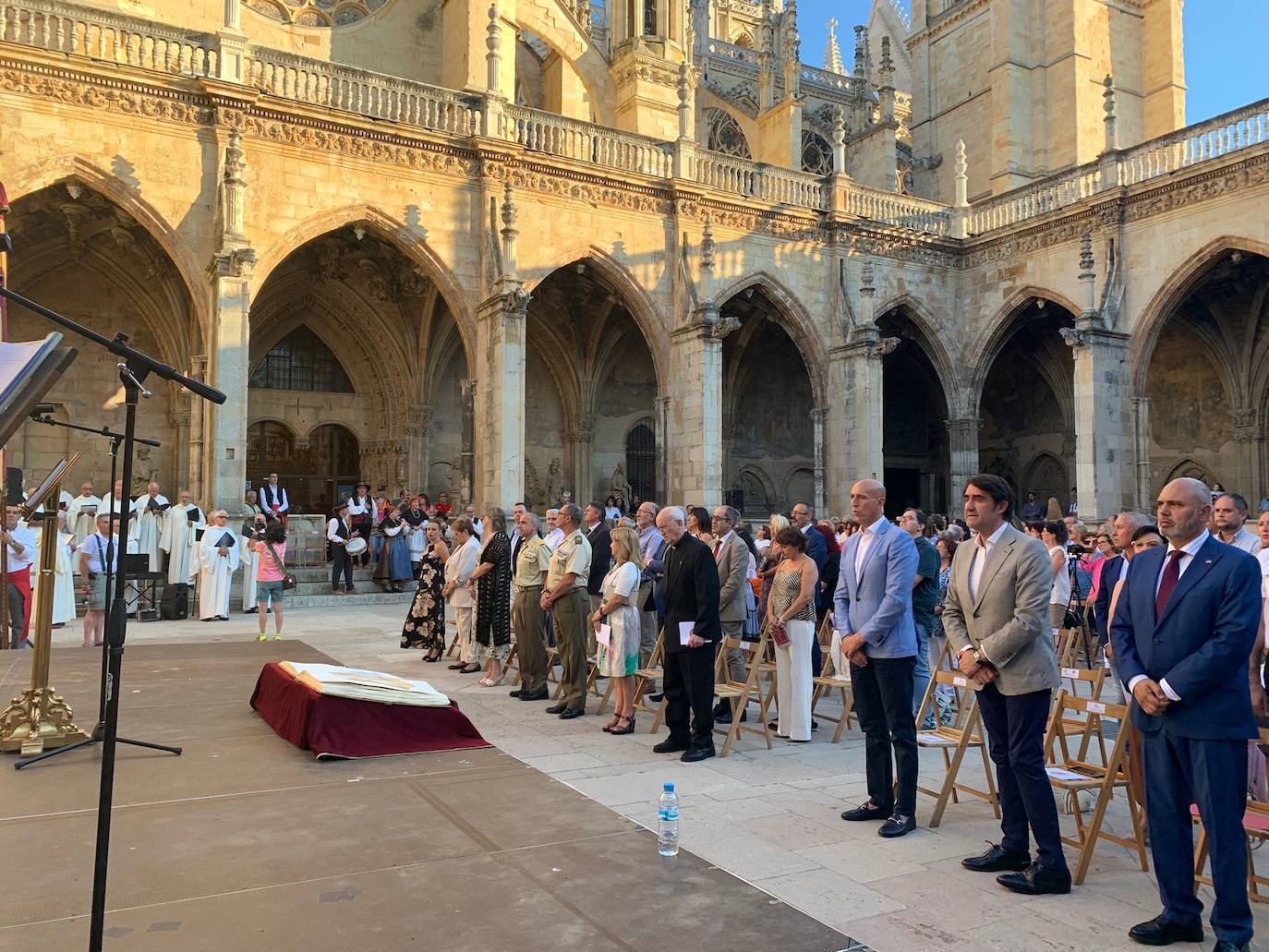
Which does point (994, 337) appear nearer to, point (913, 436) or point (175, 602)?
point (913, 436)

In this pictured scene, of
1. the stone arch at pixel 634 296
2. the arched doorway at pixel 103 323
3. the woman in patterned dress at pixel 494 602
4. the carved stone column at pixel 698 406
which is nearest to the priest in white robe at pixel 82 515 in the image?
the arched doorway at pixel 103 323

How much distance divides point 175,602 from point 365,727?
8482 millimetres

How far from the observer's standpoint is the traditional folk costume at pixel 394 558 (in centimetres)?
1586

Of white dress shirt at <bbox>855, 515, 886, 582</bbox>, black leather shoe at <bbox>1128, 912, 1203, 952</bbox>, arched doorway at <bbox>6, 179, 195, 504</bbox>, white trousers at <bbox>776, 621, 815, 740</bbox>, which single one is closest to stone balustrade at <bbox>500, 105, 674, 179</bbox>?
arched doorway at <bbox>6, 179, 195, 504</bbox>

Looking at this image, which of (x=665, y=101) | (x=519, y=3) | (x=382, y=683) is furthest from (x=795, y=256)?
(x=382, y=683)

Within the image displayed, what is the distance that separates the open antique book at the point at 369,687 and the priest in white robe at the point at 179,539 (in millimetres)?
7648

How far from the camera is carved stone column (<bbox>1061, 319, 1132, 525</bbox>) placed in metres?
18.4

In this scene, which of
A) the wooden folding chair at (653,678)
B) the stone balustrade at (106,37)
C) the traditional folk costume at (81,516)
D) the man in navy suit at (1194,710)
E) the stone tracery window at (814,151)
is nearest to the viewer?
the man in navy suit at (1194,710)

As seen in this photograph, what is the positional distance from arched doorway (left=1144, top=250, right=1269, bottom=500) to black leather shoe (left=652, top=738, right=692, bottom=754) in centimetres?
1750

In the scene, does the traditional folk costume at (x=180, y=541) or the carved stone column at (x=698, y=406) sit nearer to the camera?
the traditional folk costume at (x=180, y=541)

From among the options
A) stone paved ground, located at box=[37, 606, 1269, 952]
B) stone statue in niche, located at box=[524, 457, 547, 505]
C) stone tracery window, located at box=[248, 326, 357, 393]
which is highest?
stone tracery window, located at box=[248, 326, 357, 393]

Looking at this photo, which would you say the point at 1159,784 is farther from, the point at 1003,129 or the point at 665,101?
the point at 1003,129

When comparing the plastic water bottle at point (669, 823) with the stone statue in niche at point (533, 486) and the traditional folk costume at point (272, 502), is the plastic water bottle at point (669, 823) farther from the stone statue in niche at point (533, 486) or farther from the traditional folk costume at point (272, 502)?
the stone statue in niche at point (533, 486)

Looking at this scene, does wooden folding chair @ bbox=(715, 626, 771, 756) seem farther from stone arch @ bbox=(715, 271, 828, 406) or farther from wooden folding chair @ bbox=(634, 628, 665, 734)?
stone arch @ bbox=(715, 271, 828, 406)
